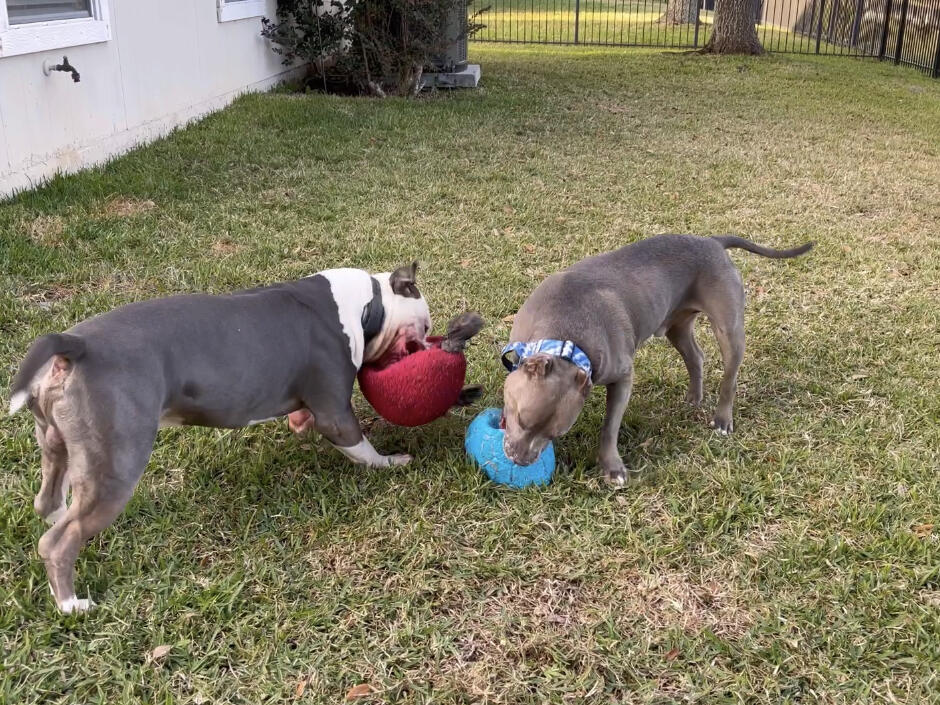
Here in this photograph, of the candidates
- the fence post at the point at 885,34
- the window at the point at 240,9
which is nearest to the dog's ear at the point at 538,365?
the window at the point at 240,9

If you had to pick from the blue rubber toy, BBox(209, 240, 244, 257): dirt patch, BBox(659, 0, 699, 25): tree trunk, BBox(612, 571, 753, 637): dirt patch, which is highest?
BBox(659, 0, 699, 25): tree trunk

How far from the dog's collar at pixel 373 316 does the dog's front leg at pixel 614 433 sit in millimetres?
1021

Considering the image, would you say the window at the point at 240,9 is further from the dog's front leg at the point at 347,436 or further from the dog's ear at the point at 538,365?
the dog's ear at the point at 538,365

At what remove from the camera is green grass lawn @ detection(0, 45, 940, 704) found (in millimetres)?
2607

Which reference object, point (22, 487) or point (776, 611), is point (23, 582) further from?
point (776, 611)

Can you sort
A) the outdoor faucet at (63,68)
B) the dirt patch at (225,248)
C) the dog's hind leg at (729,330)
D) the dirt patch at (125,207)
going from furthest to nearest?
the outdoor faucet at (63,68) < the dirt patch at (125,207) < the dirt patch at (225,248) < the dog's hind leg at (729,330)

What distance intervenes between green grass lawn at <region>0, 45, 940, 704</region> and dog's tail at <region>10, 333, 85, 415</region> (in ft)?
Result: 2.44

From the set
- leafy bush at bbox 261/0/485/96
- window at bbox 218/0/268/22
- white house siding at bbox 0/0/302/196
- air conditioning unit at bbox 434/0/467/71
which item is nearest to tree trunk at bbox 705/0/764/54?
air conditioning unit at bbox 434/0/467/71

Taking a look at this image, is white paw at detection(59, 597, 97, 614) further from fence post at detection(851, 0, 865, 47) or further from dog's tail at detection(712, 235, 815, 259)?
fence post at detection(851, 0, 865, 47)

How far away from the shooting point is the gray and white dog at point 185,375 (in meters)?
2.56

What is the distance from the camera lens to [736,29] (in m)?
18.8

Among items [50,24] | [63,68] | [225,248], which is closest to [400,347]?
[225,248]

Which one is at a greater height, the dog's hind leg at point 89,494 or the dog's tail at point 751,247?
the dog's tail at point 751,247

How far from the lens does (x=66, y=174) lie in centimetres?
708
